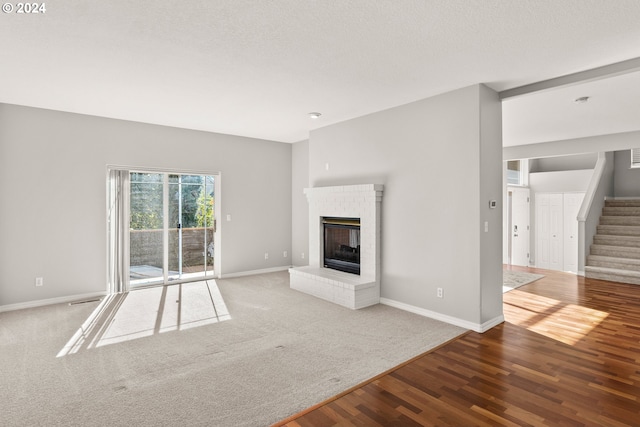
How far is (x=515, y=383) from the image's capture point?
263cm

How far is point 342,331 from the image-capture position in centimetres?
371

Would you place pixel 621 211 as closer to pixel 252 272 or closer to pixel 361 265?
pixel 361 265

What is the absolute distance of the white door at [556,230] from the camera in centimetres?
770

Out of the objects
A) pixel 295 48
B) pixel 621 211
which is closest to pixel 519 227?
pixel 621 211

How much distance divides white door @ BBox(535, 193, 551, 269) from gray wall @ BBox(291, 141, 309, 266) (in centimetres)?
543

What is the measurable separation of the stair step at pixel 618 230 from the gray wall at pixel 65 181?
7.74 metres

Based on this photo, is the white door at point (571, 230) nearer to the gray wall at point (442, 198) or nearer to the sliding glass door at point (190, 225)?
the gray wall at point (442, 198)

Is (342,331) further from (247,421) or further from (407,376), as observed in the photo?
(247,421)

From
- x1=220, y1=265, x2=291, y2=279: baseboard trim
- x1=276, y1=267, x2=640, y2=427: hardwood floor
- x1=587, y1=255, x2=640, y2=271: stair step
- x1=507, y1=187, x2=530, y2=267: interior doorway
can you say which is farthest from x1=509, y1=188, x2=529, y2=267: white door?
x1=220, y1=265, x2=291, y2=279: baseboard trim

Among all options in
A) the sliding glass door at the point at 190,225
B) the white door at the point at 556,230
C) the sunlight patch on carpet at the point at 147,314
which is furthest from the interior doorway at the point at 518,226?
the sunlight patch on carpet at the point at 147,314

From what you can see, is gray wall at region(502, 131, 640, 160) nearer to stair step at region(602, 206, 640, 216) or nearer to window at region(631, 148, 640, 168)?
stair step at region(602, 206, 640, 216)

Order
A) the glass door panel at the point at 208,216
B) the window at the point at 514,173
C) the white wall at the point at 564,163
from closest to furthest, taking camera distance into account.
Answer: the glass door panel at the point at 208,216
the window at the point at 514,173
the white wall at the point at 564,163

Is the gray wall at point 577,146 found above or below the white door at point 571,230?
above

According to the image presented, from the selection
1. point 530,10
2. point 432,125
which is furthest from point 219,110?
point 530,10
